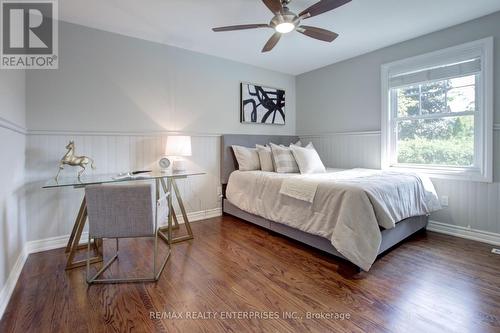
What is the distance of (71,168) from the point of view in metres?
2.61

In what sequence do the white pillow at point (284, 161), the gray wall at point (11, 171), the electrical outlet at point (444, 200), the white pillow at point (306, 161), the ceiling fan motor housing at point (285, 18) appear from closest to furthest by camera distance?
the gray wall at point (11, 171) → the ceiling fan motor housing at point (285, 18) → the electrical outlet at point (444, 200) → the white pillow at point (306, 161) → the white pillow at point (284, 161)

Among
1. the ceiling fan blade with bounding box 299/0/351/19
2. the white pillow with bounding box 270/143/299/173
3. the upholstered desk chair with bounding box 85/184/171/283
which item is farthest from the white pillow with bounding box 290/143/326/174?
the upholstered desk chair with bounding box 85/184/171/283

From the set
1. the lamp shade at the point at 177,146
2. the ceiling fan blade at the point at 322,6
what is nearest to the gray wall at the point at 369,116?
the ceiling fan blade at the point at 322,6

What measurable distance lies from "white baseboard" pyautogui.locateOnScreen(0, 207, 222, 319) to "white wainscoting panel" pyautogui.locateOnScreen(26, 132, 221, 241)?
5cm

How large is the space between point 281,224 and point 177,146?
1.48 meters

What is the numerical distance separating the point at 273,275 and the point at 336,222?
672 millimetres

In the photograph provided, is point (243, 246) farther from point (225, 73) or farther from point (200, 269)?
point (225, 73)

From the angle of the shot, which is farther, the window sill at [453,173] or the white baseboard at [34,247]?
the window sill at [453,173]

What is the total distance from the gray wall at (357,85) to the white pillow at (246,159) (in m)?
1.39

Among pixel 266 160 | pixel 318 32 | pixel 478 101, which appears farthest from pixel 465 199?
pixel 318 32

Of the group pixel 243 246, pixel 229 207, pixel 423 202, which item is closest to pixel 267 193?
pixel 243 246

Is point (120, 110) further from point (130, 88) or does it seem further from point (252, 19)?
point (252, 19)

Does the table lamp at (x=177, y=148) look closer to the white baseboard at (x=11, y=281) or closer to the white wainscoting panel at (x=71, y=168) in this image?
the white wainscoting panel at (x=71, y=168)

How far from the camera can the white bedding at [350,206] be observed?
1.95 m
